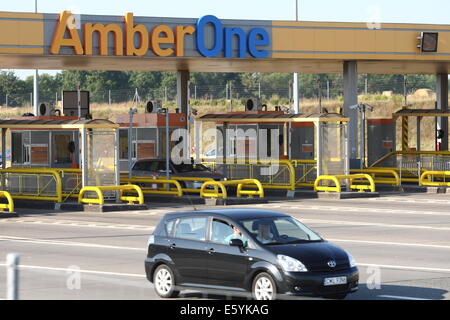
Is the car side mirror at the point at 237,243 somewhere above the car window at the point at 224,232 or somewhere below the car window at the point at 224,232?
below

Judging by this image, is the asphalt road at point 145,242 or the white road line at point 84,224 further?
the white road line at point 84,224

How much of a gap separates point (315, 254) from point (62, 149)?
28.9 metres

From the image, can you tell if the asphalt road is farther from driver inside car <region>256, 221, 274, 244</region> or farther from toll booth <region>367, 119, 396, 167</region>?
toll booth <region>367, 119, 396, 167</region>

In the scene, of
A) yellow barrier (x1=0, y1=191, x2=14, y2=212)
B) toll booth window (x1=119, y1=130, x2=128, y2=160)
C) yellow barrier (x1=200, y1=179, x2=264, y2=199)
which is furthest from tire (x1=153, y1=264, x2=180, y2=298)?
toll booth window (x1=119, y1=130, x2=128, y2=160)

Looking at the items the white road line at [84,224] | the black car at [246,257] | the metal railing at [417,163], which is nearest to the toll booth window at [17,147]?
the white road line at [84,224]

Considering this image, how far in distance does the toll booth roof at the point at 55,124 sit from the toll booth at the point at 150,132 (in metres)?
5.43

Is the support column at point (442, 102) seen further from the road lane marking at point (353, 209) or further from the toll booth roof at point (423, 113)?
A: the road lane marking at point (353, 209)

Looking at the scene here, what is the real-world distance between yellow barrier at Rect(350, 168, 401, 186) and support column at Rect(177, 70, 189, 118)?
845 centimetres

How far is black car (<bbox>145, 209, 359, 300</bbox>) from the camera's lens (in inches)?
539

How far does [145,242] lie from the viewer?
23.2m

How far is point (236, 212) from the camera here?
1505cm

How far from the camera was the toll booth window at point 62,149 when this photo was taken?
41625mm

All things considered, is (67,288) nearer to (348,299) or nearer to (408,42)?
(348,299)

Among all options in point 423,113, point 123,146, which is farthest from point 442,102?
point 123,146
